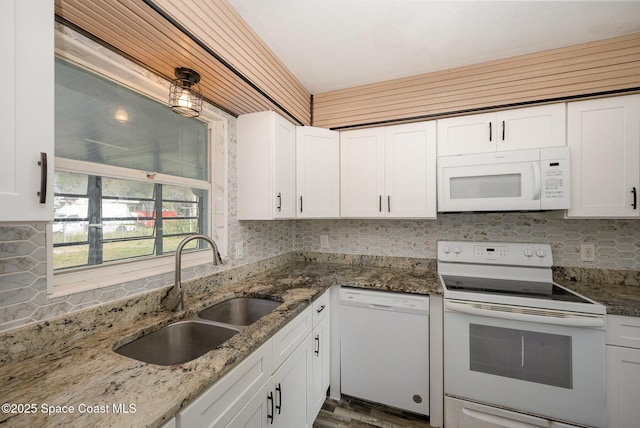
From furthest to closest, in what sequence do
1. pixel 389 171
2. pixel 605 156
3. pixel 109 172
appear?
pixel 389 171 → pixel 605 156 → pixel 109 172

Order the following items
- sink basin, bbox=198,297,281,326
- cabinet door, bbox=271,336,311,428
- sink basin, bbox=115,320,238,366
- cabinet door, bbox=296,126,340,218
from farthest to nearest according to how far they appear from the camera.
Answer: cabinet door, bbox=296,126,340,218 → sink basin, bbox=198,297,281,326 → cabinet door, bbox=271,336,311,428 → sink basin, bbox=115,320,238,366

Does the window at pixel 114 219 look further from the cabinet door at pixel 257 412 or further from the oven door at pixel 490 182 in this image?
the oven door at pixel 490 182

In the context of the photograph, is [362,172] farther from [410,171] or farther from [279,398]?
[279,398]

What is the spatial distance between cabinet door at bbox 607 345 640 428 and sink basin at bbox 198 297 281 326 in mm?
1886

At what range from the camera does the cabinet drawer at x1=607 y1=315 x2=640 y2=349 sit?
4.32ft

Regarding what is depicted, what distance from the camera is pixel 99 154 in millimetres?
1142

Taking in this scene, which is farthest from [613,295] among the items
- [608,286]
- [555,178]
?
[555,178]

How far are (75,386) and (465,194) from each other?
220 cm

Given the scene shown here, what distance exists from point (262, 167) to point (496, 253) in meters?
1.94

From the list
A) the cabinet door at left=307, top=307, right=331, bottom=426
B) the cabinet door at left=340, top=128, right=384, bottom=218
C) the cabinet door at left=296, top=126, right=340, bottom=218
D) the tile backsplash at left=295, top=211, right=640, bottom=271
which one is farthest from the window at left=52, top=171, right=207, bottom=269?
the tile backsplash at left=295, top=211, right=640, bottom=271

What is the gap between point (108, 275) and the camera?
1.17 metres

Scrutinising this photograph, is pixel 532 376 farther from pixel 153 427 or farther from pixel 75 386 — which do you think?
pixel 75 386

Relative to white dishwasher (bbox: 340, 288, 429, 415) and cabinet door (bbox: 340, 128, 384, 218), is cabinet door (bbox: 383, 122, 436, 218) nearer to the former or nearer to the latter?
cabinet door (bbox: 340, 128, 384, 218)

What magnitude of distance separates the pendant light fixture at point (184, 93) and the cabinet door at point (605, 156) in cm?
235
